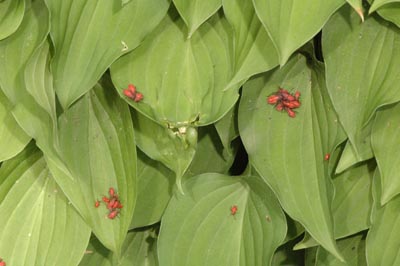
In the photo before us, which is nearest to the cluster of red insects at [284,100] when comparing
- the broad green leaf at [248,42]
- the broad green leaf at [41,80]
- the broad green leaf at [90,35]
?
the broad green leaf at [248,42]

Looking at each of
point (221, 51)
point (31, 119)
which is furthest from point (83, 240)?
point (221, 51)

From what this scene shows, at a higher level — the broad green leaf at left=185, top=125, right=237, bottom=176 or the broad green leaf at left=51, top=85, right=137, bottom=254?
the broad green leaf at left=51, top=85, right=137, bottom=254

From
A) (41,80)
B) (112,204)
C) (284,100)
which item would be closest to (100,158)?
(112,204)

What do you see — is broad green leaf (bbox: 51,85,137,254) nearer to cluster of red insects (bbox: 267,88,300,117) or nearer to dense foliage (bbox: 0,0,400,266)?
dense foliage (bbox: 0,0,400,266)

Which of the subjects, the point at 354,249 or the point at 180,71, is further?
the point at 354,249

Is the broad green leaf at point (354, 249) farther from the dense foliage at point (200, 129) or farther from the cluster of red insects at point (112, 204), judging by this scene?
the cluster of red insects at point (112, 204)

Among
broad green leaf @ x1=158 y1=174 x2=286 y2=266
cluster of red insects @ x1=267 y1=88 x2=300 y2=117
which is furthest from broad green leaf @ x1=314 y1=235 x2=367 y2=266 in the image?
cluster of red insects @ x1=267 y1=88 x2=300 y2=117

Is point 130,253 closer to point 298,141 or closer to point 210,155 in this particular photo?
point 210,155
